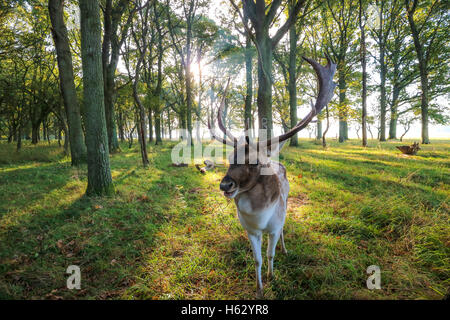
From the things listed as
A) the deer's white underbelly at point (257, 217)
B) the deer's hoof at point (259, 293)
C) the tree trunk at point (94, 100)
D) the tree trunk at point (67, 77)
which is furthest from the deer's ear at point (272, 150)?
the tree trunk at point (67, 77)

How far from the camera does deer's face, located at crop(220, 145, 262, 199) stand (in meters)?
1.96

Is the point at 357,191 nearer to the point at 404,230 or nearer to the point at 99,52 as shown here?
the point at 404,230

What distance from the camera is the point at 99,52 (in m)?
5.30

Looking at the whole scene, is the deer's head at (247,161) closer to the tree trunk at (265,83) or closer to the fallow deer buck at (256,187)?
the fallow deer buck at (256,187)

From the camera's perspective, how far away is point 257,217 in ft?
6.91

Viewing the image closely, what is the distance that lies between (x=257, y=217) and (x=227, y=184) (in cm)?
57

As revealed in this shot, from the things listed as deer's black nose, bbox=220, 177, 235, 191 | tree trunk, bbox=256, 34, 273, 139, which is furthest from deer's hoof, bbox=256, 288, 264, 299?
tree trunk, bbox=256, 34, 273, 139

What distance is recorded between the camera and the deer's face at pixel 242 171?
1.96 meters

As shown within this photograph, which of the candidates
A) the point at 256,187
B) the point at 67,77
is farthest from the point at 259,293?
the point at 67,77

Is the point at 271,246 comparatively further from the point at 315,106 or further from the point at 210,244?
the point at 315,106

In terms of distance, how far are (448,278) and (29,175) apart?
38.4ft

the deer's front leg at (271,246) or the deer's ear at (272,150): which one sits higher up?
the deer's ear at (272,150)

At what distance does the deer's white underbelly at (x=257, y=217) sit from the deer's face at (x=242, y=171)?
177mm
